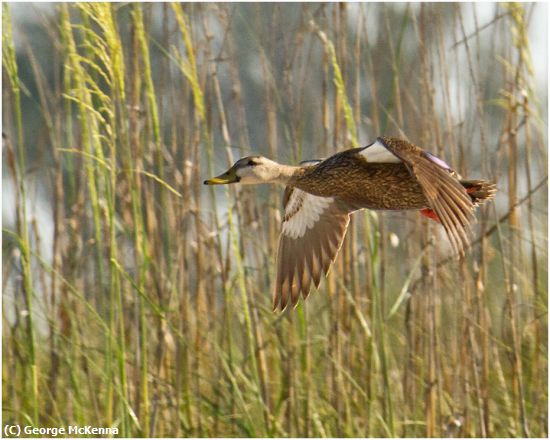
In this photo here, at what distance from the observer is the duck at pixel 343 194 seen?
2.78 metres

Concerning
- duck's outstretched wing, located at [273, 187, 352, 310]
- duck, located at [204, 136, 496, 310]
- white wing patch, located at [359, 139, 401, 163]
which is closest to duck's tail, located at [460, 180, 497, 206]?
duck, located at [204, 136, 496, 310]

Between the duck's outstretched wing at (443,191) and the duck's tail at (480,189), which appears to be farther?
the duck's tail at (480,189)

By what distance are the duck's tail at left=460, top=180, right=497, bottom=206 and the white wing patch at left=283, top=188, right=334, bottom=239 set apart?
0.66m

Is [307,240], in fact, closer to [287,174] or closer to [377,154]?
[287,174]

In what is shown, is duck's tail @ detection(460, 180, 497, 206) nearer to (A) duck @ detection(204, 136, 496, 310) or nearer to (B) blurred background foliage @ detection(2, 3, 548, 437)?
(A) duck @ detection(204, 136, 496, 310)

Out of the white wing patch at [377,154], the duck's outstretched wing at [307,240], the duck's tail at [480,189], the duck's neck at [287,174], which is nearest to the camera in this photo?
the white wing patch at [377,154]

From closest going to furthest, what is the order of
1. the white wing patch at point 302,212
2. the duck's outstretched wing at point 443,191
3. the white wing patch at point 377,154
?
the duck's outstretched wing at point 443,191
the white wing patch at point 377,154
the white wing patch at point 302,212

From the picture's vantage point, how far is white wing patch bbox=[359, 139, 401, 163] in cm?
303

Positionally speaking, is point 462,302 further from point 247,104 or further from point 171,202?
point 247,104

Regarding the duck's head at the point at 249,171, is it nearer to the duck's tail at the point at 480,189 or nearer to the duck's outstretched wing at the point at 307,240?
the duck's outstretched wing at the point at 307,240

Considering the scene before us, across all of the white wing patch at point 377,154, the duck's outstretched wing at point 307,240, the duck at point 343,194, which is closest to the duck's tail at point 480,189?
the duck at point 343,194

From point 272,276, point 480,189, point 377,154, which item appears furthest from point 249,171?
point 480,189

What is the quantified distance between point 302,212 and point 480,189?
806 millimetres

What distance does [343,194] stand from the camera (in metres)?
3.36
